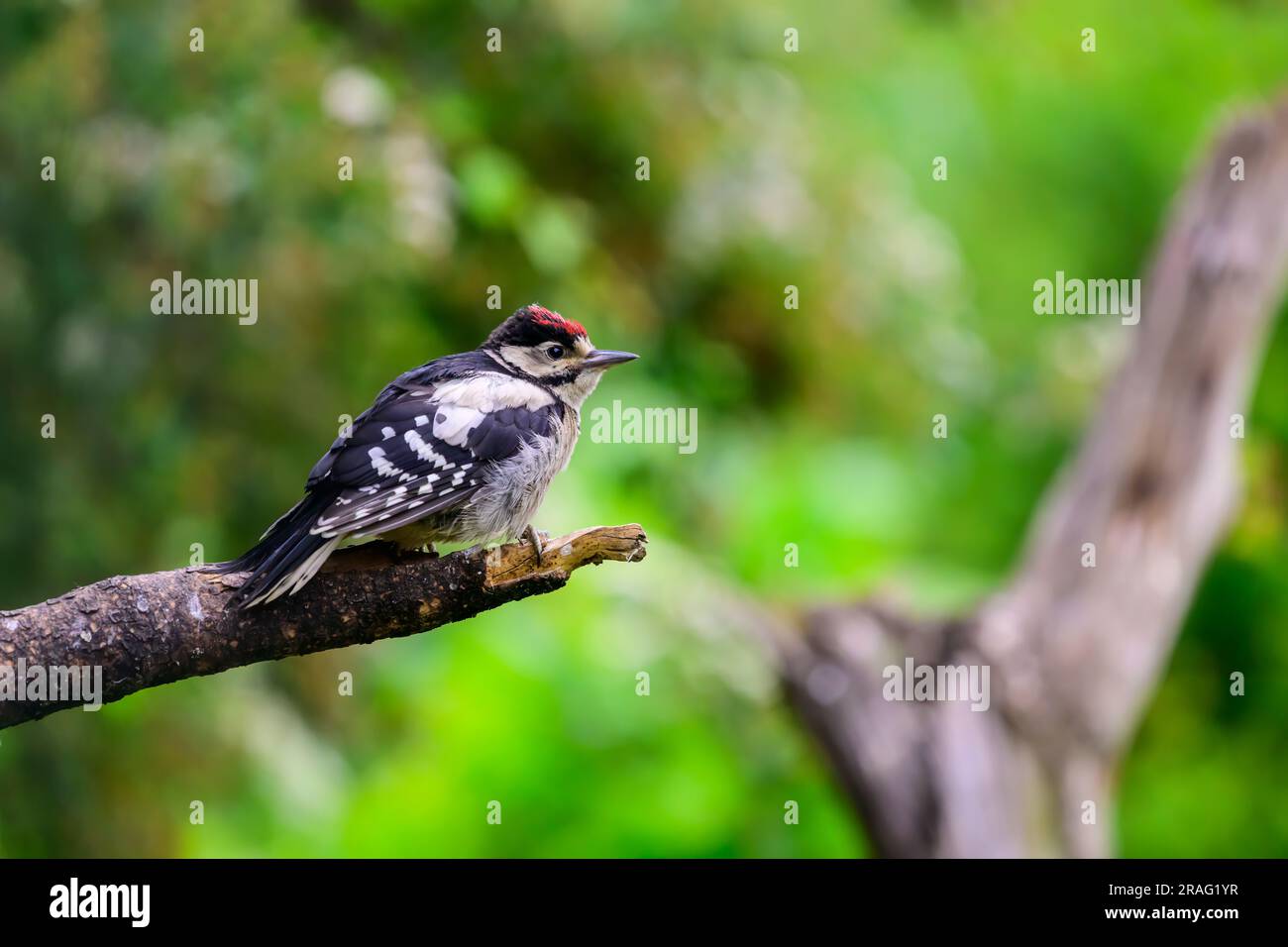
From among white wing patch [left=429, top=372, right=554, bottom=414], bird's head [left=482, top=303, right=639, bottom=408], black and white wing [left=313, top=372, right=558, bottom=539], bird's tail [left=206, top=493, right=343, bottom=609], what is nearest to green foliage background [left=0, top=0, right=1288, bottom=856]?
bird's head [left=482, top=303, right=639, bottom=408]

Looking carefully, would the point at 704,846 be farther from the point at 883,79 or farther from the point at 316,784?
the point at 883,79

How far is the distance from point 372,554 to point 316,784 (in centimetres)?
224

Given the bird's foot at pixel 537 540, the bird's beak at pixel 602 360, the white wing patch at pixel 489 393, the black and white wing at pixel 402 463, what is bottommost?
the bird's foot at pixel 537 540

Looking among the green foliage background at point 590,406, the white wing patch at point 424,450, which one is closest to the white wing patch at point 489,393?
the white wing patch at point 424,450

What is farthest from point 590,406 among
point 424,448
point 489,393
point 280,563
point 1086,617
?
point 280,563

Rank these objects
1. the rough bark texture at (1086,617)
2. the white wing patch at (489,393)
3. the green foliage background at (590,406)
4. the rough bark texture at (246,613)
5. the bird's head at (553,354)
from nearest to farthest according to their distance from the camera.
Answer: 1. the rough bark texture at (246,613)
2. the white wing patch at (489,393)
3. the bird's head at (553,354)
4. the green foliage background at (590,406)
5. the rough bark texture at (1086,617)

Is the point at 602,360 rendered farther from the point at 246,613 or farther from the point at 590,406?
the point at 590,406

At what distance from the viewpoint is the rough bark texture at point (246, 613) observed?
7.46 feet

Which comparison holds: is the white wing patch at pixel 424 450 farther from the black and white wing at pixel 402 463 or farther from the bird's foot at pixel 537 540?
the bird's foot at pixel 537 540

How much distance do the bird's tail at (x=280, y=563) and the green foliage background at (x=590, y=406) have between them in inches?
68.6

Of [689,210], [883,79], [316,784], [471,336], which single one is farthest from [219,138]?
[883,79]

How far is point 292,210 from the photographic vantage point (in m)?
4.15

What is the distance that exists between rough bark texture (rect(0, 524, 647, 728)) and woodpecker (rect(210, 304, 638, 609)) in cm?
5

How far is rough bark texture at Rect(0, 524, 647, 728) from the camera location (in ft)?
7.46
